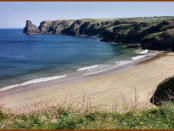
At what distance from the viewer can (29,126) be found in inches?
260

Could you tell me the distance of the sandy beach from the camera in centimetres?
1856

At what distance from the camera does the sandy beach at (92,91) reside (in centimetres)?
1856

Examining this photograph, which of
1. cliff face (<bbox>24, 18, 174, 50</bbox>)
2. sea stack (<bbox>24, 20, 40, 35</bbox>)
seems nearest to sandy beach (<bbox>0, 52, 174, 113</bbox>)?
cliff face (<bbox>24, 18, 174, 50</bbox>)

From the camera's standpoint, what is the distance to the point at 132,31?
84.6m

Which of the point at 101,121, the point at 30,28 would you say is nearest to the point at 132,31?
the point at 101,121

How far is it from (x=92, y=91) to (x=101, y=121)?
15464 mm

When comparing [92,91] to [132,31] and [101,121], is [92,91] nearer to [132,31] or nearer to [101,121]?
[101,121]

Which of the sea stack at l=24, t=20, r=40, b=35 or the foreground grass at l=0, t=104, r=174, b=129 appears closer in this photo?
the foreground grass at l=0, t=104, r=174, b=129

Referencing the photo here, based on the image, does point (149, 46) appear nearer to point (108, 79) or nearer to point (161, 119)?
point (108, 79)

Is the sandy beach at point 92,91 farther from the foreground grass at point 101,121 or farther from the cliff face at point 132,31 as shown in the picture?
the cliff face at point 132,31

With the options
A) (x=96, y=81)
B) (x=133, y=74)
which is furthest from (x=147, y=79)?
(x=96, y=81)

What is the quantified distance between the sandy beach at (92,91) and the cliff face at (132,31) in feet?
108

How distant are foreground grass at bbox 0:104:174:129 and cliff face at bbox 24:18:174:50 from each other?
174 feet

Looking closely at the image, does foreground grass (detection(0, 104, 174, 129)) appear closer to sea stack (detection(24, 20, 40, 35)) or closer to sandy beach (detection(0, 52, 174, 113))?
sandy beach (detection(0, 52, 174, 113))
